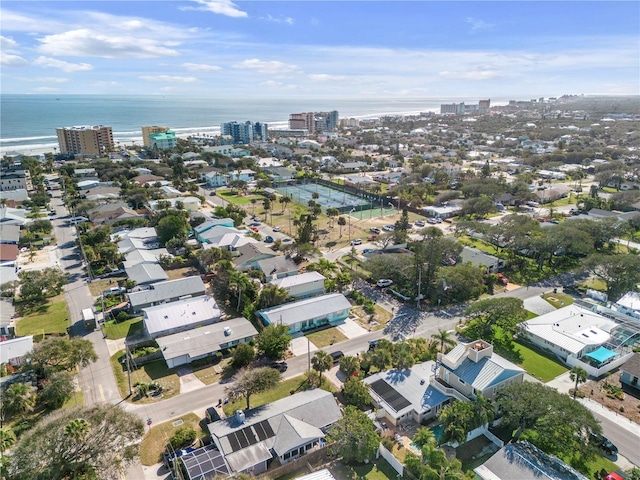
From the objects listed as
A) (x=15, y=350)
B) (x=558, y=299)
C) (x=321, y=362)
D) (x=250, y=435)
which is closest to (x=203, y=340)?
(x=321, y=362)

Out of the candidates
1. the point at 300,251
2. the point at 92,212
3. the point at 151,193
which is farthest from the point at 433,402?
the point at 151,193

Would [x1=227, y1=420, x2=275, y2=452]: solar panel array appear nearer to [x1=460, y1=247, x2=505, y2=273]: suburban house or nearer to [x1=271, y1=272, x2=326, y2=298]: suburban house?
[x1=271, y1=272, x2=326, y2=298]: suburban house

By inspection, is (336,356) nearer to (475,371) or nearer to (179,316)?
(475,371)

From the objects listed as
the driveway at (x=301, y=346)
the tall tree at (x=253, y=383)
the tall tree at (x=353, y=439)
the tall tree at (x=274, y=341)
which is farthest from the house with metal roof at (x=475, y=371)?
the tall tree at (x=274, y=341)

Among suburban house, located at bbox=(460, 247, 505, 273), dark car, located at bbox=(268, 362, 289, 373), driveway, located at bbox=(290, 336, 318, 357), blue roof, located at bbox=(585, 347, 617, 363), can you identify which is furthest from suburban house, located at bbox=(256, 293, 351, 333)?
blue roof, located at bbox=(585, 347, 617, 363)

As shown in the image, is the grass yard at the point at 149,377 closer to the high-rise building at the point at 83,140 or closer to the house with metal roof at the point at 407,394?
the house with metal roof at the point at 407,394

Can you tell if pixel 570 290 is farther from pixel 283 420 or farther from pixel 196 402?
pixel 196 402

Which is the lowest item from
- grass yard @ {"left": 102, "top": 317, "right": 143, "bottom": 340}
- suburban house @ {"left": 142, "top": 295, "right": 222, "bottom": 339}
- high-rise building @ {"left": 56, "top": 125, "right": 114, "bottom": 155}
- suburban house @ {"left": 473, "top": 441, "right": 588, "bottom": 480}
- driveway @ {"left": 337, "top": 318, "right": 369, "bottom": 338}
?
driveway @ {"left": 337, "top": 318, "right": 369, "bottom": 338}
